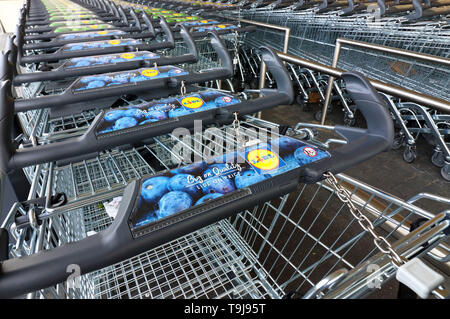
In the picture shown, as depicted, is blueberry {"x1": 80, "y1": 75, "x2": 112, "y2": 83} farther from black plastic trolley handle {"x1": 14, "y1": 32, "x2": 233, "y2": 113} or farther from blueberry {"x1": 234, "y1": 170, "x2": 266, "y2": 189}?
blueberry {"x1": 234, "y1": 170, "x2": 266, "y2": 189}

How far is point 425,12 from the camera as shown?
3203 millimetres

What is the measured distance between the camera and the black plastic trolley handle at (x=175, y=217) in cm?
61

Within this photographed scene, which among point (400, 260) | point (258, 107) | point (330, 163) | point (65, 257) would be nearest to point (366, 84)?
point (330, 163)

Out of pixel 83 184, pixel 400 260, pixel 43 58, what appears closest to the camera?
pixel 400 260

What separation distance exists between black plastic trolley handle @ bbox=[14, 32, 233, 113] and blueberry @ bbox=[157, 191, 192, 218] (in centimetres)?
81

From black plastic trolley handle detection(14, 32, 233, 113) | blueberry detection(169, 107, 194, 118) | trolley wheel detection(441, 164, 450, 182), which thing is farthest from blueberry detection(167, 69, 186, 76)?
trolley wheel detection(441, 164, 450, 182)

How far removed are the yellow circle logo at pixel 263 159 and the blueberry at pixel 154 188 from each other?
0.90 feet

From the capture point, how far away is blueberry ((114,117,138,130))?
111 cm

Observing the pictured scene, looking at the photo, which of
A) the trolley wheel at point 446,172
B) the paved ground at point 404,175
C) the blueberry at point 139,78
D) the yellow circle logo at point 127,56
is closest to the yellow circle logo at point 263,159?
the blueberry at point 139,78

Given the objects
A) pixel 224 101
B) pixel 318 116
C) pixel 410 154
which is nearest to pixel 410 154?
pixel 410 154

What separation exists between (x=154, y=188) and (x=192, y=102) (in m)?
0.59

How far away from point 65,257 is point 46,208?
0.76ft

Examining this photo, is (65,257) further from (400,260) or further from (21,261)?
(400,260)

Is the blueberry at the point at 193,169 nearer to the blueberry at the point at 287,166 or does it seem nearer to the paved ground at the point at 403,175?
the blueberry at the point at 287,166
